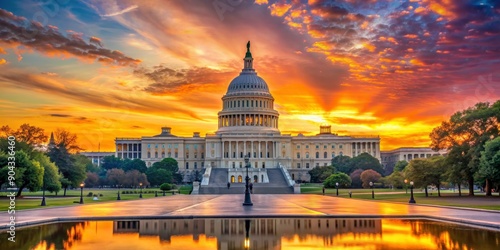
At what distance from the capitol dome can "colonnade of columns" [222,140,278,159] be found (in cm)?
436

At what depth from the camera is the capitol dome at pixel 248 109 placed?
17725cm

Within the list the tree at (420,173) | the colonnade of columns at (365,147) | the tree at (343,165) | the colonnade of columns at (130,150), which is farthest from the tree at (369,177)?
the colonnade of columns at (130,150)

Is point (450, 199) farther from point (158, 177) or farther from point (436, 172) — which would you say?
point (158, 177)

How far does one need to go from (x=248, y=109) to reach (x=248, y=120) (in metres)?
3.96

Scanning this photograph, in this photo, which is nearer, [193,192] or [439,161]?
[439,161]

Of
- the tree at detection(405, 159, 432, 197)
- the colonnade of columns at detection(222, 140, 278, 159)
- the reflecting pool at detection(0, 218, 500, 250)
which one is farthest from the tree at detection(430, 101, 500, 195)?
the colonnade of columns at detection(222, 140, 278, 159)

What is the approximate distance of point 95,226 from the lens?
28.9 meters

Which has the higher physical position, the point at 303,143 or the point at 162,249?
the point at 303,143

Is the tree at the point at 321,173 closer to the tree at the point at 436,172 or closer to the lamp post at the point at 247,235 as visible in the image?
the tree at the point at 436,172

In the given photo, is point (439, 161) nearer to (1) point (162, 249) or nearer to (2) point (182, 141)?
(1) point (162, 249)

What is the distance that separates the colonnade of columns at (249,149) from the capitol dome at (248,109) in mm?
4363

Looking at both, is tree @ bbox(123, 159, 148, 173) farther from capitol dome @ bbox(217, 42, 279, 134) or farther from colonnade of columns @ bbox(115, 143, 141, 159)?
colonnade of columns @ bbox(115, 143, 141, 159)

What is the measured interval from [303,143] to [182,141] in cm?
4015

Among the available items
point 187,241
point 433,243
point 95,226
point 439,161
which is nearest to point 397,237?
point 433,243
